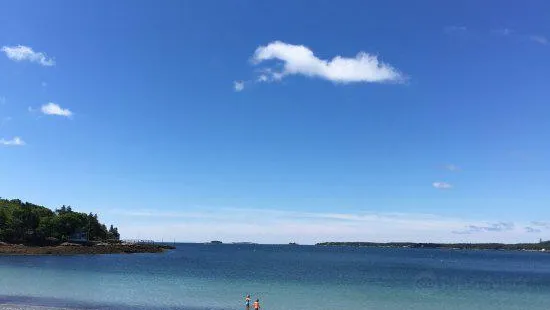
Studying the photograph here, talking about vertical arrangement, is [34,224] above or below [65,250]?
above

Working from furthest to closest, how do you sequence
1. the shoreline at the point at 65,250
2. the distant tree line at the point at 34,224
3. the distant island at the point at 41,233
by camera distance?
the distant tree line at the point at 34,224 < the distant island at the point at 41,233 < the shoreline at the point at 65,250

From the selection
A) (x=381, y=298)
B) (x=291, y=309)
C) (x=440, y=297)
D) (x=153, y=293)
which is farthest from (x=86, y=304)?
(x=440, y=297)

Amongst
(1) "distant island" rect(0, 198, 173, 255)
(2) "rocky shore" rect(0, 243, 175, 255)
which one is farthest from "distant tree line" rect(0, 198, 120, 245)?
(2) "rocky shore" rect(0, 243, 175, 255)

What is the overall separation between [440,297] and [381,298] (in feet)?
27.4

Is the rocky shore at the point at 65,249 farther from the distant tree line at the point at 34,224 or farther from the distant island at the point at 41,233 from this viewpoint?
the distant tree line at the point at 34,224

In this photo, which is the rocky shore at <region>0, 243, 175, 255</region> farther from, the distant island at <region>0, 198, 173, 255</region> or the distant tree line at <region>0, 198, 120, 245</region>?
the distant tree line at <region>0, 198, 120, 245</region>

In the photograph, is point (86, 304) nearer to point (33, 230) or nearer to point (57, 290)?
point (57, 290)

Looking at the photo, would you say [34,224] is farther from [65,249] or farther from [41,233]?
[65,249]

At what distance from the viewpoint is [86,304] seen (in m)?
42.4

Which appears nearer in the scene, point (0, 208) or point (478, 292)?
point (478, 292)

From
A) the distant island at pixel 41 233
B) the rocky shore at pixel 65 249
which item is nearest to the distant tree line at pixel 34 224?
the distant island at pixel 41 233

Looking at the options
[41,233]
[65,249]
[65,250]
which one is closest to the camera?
[65,250]

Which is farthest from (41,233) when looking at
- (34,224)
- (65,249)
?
(65,249)

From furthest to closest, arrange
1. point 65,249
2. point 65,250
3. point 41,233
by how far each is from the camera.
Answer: point 41,233, point 65,249, point 65,250
